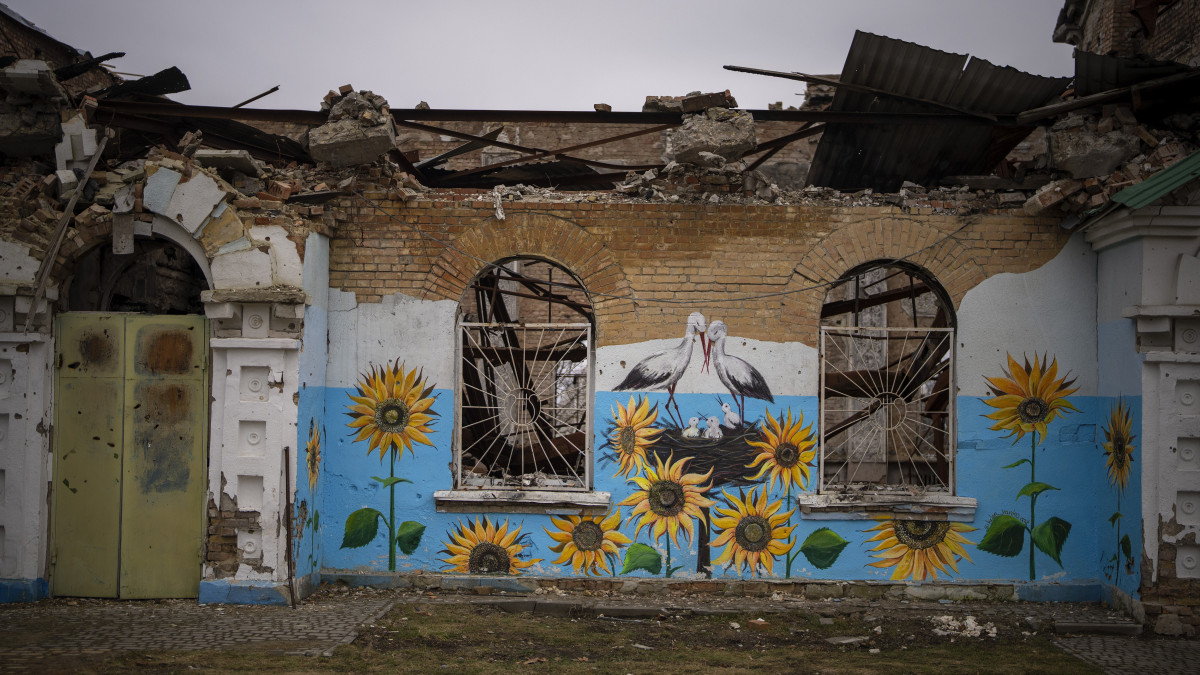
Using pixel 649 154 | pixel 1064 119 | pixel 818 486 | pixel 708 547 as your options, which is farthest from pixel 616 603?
pixel 649 154

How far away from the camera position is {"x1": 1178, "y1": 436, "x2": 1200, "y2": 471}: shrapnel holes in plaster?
639cm

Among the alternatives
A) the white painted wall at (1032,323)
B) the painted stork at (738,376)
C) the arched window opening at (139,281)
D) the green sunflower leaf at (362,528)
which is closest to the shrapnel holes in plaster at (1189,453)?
the white painted wall at (1032,323)

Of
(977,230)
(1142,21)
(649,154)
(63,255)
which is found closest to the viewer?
(63,255)

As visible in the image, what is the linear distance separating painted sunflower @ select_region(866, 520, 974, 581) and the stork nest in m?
1.18

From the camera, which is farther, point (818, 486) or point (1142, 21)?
point (1142, 21)

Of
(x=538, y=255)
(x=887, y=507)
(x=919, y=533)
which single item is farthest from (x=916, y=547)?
(x=538, y=255)

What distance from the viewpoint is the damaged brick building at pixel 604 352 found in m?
6.58

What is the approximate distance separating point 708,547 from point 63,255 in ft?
18.7

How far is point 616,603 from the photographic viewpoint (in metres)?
6.79

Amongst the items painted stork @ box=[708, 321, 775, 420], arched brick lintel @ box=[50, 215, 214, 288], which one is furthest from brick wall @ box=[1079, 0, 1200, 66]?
arched brick lintel @ box=[50, 215, 214, 288]

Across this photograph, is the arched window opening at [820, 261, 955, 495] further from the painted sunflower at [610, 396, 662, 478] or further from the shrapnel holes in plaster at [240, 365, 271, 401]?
the shrapnel holes in plaster at [240, 365, 271, 401]

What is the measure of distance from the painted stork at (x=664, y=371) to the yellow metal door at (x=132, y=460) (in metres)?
3.45

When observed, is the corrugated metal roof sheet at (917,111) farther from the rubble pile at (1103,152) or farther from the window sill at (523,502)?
the window sill at (523,502)

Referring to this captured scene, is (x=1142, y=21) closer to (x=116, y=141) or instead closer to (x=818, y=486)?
(x=818, y=486)
